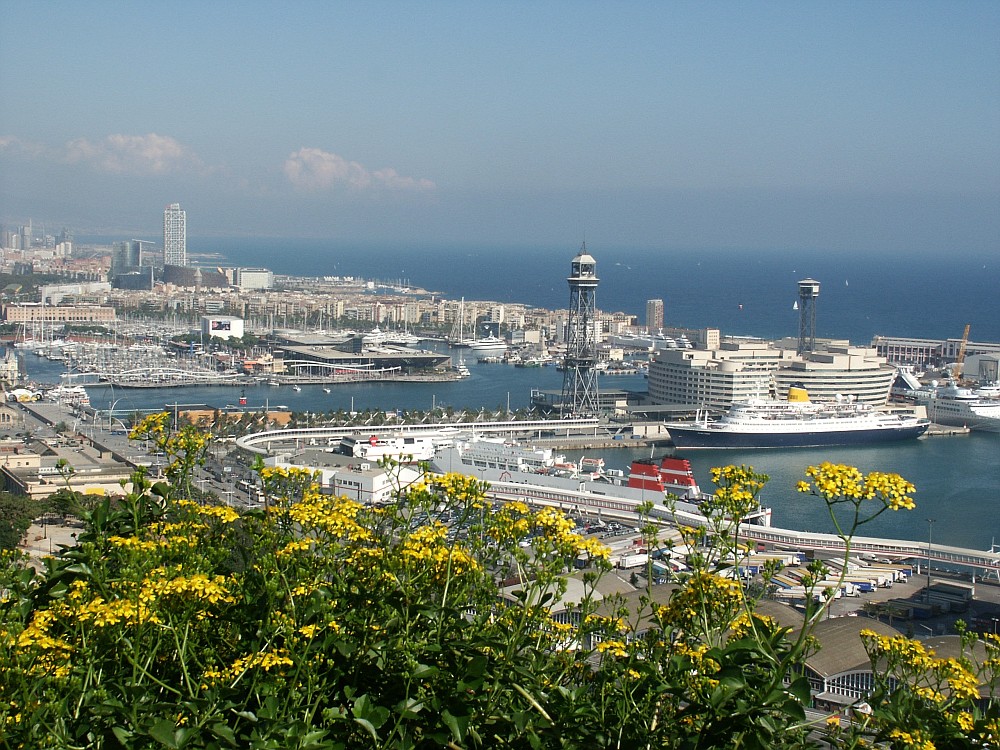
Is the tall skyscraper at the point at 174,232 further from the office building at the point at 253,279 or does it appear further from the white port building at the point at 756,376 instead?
the white port building at the point at 756,376

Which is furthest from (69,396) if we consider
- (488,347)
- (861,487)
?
(861,487)

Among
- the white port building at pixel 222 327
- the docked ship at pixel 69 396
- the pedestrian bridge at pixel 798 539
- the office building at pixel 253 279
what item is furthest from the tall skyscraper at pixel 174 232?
the pedestrian bridge at pixel 798 539

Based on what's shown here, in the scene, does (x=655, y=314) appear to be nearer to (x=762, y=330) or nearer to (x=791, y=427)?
(x=762, y=330)

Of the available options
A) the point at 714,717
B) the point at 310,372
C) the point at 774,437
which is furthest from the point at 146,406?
the point at 714,717

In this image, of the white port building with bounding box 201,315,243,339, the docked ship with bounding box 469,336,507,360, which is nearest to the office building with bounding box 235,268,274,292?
the white port building with bounding box 201,315,243,339

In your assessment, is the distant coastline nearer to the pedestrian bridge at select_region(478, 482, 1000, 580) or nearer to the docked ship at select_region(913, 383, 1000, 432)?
the docked ship at select_region(913, 383, 1000, 432)

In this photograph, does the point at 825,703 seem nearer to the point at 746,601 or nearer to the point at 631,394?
the point at 746,601
